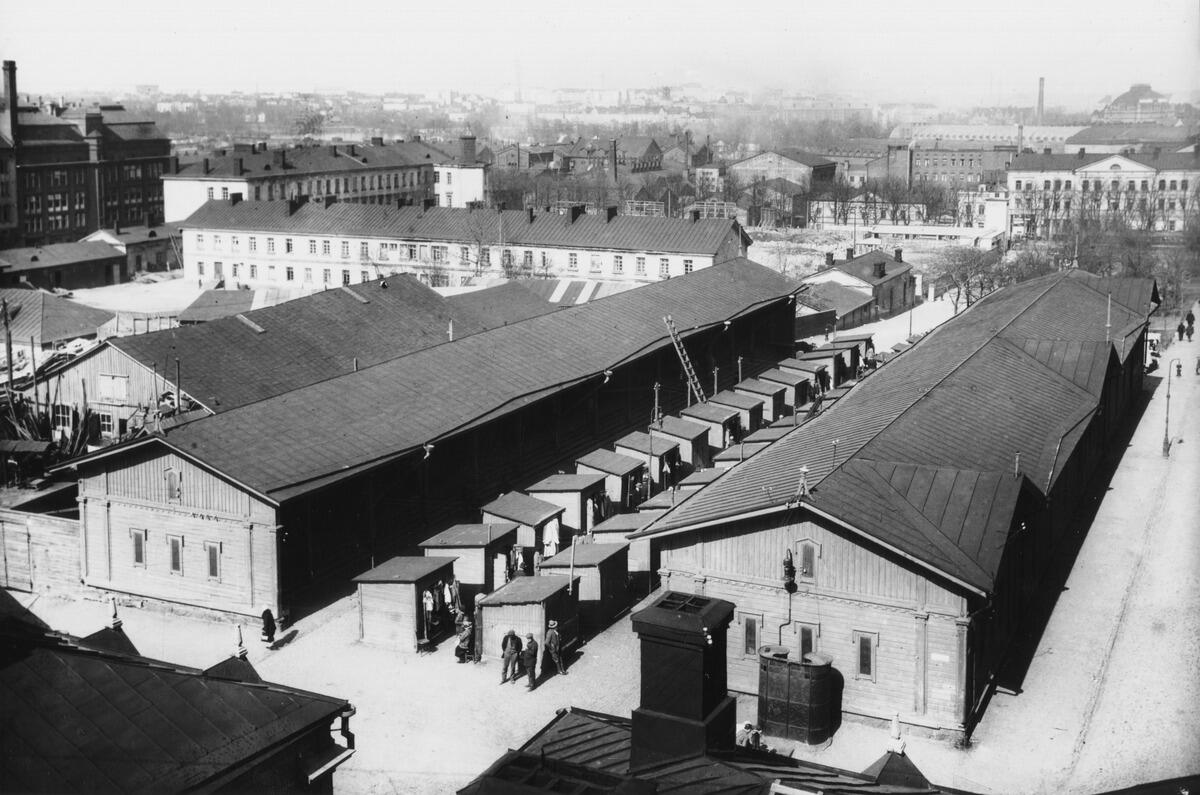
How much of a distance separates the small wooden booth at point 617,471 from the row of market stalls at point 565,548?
3cm

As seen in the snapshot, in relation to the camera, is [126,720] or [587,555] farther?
[587,555]

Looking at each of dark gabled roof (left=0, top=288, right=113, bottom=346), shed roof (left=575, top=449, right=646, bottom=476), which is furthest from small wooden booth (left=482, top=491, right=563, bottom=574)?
dark gabled roof (left=0, top=288, right=113, bottom=346)

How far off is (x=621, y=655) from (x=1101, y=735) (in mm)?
8240

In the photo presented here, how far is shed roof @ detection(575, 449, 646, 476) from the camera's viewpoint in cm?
3206

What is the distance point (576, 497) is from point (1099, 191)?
77.3 metres

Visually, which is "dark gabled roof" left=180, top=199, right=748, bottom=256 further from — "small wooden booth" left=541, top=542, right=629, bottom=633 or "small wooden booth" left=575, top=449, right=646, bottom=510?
"small wooden booth" left=541, top=542, right=629, bottom=633

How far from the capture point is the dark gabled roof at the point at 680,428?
35188 millimetres

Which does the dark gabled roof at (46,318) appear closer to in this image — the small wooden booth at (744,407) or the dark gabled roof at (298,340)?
the dark gabled roof at (298,340)

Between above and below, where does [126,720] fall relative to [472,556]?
above

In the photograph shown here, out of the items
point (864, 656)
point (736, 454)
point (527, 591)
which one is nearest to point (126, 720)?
point (527, 591)

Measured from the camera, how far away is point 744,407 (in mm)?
39125

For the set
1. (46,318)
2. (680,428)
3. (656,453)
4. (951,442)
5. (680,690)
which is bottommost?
(656,453)

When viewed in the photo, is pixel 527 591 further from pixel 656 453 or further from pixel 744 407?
pixel 744 407

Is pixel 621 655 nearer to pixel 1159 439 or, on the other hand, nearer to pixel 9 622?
pixel 9 622
